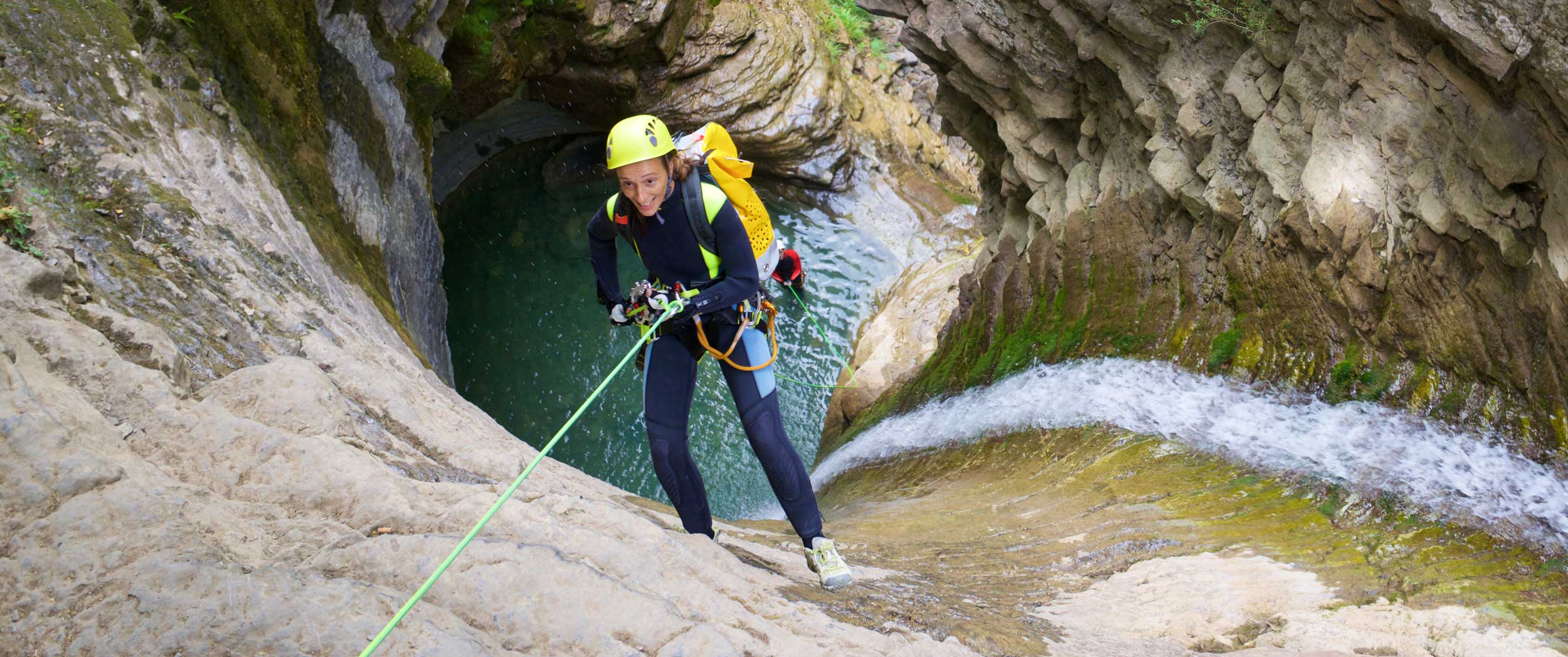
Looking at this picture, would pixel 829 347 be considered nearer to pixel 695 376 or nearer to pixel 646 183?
pixel 695 376

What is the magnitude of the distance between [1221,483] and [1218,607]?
1.72m

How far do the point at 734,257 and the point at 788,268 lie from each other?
3.95 meters

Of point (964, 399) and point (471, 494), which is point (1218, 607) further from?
point (964, 399)

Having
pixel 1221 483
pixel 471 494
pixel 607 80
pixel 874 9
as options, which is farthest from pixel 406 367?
pixel 607 80

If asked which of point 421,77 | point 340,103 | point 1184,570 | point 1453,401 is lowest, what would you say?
point 340,103

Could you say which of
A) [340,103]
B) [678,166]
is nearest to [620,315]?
[678,166]

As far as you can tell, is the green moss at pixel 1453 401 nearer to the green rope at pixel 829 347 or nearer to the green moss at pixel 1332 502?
the green moss at pixel 1332 502

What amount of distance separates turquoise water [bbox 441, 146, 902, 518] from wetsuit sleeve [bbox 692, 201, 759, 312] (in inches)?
262

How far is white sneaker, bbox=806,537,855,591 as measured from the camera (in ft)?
12.5

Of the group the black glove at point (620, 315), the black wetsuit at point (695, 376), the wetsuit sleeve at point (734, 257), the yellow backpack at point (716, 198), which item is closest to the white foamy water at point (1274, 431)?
the black wetsuit at point (695, 376)

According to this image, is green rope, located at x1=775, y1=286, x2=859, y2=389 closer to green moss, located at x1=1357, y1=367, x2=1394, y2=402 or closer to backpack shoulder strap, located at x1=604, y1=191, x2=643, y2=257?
green moss, located at x1=1357, y1=367, x2=1394, y2=402

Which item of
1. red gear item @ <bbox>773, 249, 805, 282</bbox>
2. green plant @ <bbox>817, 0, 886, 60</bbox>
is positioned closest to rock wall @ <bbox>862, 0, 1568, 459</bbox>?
red gear item @ <bbox>773, 249, 805, 282</bbox>

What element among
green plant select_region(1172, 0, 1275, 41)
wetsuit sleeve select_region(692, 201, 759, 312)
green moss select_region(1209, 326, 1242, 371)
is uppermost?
green plant select_region(1172, 0, 1275, 41)

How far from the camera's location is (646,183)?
3729 millimetres
